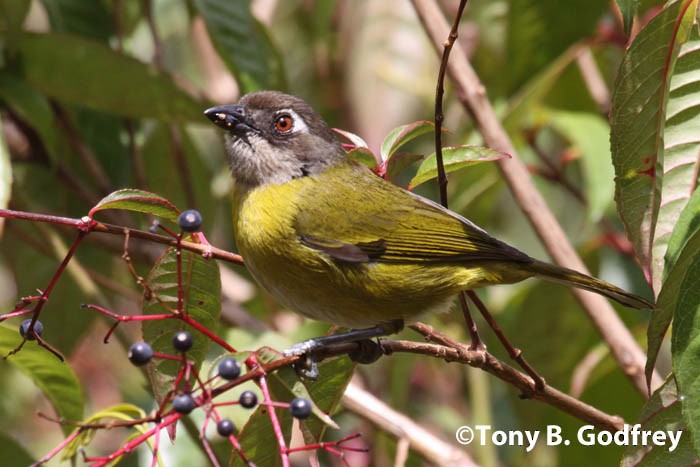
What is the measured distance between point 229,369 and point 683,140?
3.93 ft

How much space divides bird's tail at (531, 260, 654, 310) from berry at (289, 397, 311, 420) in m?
1.14

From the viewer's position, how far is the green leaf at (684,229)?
193 centimetres

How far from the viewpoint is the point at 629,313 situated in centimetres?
386

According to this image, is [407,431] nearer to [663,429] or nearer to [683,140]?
[663,429]

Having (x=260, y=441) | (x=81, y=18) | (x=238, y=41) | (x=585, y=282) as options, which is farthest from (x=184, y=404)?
(x=81, y=18)

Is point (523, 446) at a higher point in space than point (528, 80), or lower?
lower

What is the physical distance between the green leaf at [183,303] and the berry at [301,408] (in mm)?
365

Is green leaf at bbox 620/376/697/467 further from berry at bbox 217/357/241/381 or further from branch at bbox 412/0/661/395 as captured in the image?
berry at bbox 217/357/241/381

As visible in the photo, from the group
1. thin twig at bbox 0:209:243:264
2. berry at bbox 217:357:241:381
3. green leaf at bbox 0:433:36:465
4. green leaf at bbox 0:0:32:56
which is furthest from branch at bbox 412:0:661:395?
green leaf at bbox 0:433:36:465

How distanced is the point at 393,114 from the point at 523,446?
1829 millimetres

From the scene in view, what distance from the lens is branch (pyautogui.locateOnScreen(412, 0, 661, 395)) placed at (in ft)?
9.60

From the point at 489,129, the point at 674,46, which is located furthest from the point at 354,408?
the point at 674,46

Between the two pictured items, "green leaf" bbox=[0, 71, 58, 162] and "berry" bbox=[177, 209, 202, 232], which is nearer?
"berry" bbox=[177, 209, 202, 232]

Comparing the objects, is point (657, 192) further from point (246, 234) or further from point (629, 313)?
point (629, 313)
